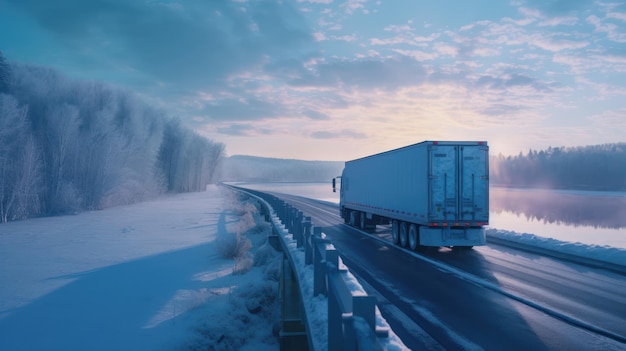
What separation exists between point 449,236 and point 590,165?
108121 mm

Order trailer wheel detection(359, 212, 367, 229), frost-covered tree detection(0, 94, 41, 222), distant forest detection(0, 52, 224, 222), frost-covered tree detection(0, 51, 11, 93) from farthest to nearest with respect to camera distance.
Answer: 1. frost-covered tree detection(0, 51, 11, 93)
2. distant forest detection(0, 52, 224, 222)
3. frost-covered tree detection(0, 94, 41, 222)
4. trailer wheel detection(359, 212, 367, 229)

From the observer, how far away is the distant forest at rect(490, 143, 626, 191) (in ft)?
306

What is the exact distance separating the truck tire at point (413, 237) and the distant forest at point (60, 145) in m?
26.6

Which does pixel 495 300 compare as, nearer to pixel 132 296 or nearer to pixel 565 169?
pixel 132 296

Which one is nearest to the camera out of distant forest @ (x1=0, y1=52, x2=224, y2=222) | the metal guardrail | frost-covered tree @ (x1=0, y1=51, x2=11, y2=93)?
the metal guardrail

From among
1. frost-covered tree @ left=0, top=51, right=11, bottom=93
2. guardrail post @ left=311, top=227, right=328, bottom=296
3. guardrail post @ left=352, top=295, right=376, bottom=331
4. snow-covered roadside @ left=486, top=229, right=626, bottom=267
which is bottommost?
snow-covered roadside @ left=486, top=229, right=626, bottom=267

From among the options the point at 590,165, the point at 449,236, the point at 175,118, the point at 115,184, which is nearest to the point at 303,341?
the point at 449,236

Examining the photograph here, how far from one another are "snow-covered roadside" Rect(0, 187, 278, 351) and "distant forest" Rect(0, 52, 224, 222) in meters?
11.9

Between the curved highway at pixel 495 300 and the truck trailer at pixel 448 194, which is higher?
the truck trailer at pixel 448 194

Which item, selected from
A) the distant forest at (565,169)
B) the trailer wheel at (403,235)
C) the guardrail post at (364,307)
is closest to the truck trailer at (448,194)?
the trailer wheel at (403,235)

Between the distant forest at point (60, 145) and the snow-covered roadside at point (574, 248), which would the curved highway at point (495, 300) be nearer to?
the snow-covered roadside at point (574, 248)

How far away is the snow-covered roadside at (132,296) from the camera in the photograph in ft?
24.7

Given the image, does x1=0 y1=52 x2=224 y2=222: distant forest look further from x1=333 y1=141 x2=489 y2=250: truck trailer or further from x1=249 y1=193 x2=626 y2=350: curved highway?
x1=333 y1=141 x2=489 y2=250: truck trailer

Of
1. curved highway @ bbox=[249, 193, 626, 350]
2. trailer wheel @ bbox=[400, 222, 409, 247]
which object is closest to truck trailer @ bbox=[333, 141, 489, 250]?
trailer wheel @ bbox=[400, 222, 409, 247]
